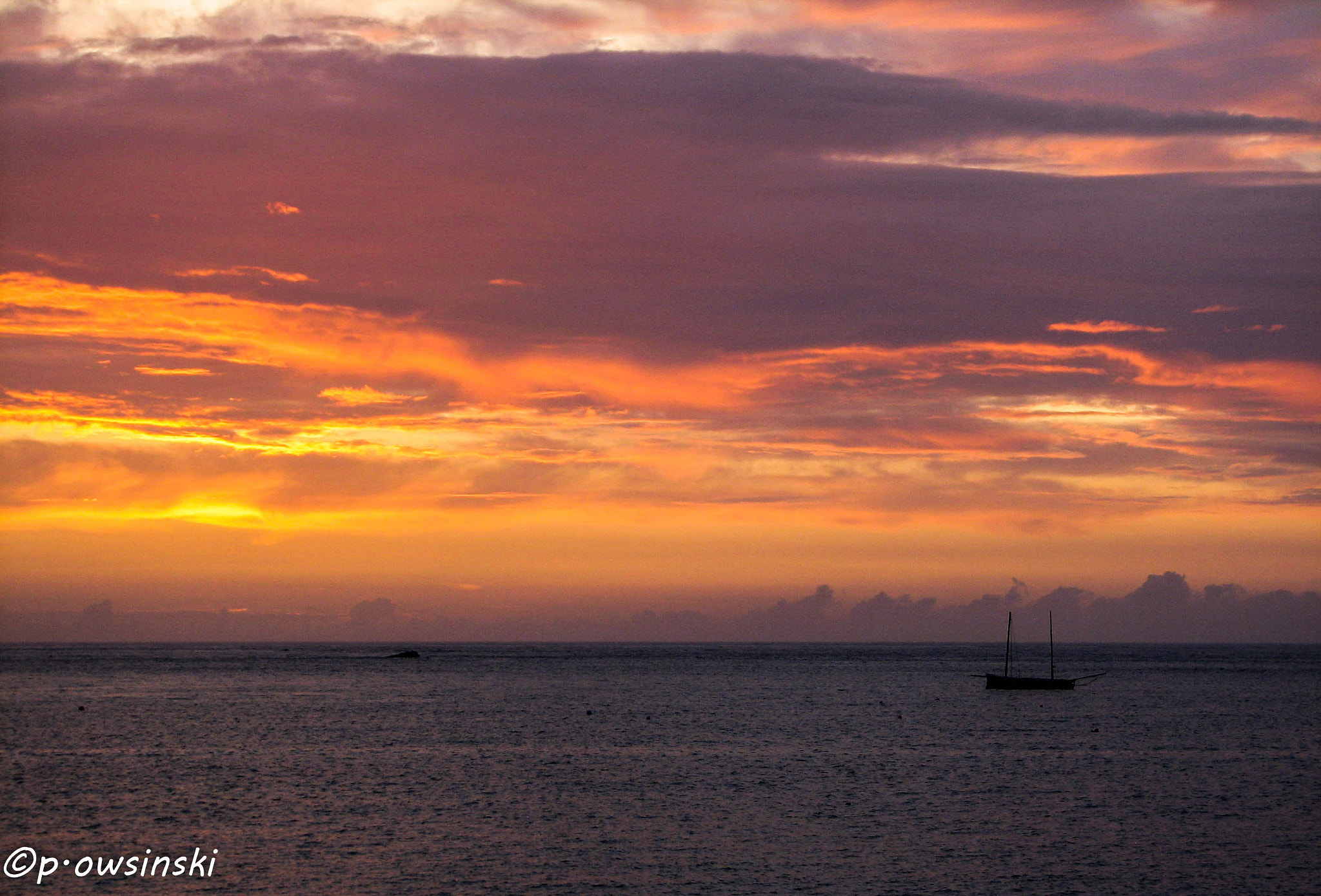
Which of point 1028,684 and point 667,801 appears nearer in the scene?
point 667,801

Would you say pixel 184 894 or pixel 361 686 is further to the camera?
pixel 361 686

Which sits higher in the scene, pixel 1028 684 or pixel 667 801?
pixel 667 801

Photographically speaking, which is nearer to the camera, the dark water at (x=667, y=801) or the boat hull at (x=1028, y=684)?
the dark water at (x=667, y=801)

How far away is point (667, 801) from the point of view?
2776 inches

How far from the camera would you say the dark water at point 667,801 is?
51812mm

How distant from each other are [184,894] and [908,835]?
34930 millimetres

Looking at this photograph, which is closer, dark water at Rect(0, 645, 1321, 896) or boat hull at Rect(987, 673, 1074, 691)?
dark water at Rect(0, 645, 1321, 896)

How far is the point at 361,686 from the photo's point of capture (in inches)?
7461

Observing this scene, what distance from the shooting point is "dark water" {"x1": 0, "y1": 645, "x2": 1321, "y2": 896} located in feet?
170

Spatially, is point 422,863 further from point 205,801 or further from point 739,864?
point 205,801

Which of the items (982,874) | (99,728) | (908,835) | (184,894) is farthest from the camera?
(99,728)

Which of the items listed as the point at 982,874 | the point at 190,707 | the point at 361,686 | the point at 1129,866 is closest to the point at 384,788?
the point at 982,874

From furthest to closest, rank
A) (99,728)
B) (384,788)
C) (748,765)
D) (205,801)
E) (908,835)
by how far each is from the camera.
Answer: (99,728), (748,765), (384,788), (205,801), (908,835)

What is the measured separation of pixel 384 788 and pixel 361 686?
121 meters
